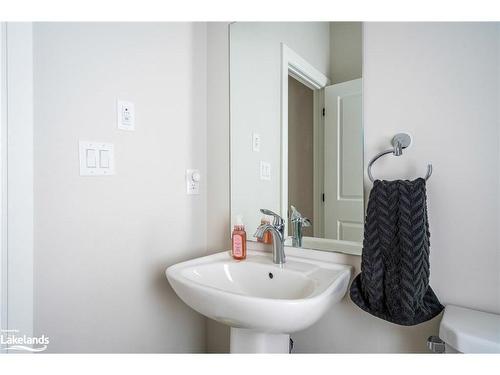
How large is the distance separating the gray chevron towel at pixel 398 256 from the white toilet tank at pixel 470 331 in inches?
2.9

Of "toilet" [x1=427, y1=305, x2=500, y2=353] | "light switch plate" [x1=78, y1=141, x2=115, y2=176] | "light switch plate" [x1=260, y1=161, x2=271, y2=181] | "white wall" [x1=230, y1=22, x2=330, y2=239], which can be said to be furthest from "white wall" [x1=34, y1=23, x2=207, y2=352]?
"toilet" [x1=427, y1=305, x2=500, y2=353]

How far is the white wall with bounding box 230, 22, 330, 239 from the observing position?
1293 mm

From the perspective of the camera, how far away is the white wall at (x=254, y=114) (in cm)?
129

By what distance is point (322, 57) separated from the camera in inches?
43.9

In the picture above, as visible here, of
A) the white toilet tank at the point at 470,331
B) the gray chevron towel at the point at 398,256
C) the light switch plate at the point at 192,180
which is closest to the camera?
the white toilet tank at the point at 470,331

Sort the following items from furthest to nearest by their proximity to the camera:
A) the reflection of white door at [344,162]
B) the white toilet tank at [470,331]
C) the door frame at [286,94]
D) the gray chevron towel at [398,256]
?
the door frame at [286,94]
the reflection of white door at [344,162]
the gray chevron towel at [398,256]
the white toilet tank at [470,331]

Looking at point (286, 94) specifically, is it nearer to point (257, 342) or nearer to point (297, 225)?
point (297, 225)

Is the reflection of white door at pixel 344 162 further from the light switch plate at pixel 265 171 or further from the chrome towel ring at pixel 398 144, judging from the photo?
the light switch plate at pixel 265 171

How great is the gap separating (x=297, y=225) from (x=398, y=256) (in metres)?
0.43

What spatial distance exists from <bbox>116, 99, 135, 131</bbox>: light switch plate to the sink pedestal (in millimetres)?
835

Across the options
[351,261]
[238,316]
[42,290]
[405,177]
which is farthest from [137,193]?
[405,177]

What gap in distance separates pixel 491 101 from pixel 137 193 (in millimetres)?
1188

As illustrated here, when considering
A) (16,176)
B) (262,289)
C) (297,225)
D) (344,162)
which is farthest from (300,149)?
(16,176)

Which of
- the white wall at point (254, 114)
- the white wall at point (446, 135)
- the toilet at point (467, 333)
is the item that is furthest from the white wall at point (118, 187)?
the toilet at point (467, 333)
